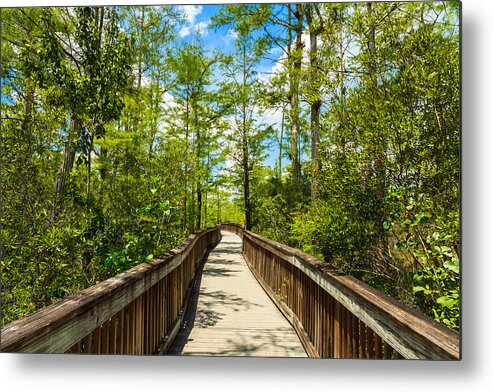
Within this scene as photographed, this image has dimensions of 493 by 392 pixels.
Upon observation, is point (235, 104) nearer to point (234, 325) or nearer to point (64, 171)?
point (64, 171)

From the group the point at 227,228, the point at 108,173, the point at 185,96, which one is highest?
the point at 185,96

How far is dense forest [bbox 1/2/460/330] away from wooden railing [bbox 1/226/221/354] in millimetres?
917

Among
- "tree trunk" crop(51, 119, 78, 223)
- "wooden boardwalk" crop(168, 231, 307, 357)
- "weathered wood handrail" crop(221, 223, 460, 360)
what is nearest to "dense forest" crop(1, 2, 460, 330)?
"tree trunk" crop(51, 119, 78, 223)

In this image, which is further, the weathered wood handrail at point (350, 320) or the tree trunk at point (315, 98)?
the tree trunk at point (315, 98)

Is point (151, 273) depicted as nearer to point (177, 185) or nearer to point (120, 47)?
point (120, 47)

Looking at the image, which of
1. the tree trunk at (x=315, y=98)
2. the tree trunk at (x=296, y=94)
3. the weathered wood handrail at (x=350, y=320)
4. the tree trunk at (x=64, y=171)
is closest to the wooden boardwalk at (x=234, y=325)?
the weathered wood handrail at (x=350, y=320)

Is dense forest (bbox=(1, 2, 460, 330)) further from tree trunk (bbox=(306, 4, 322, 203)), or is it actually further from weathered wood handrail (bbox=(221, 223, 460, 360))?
weathered wood handrail (bbox=(221, 223, 460, 360))

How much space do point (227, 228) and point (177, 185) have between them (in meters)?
20.2

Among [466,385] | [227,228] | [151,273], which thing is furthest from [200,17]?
[227,228]

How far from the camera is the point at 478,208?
2.54 metres

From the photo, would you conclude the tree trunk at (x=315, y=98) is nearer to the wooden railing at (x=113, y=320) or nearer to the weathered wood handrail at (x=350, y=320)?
the weathered wood handrail at (x=350, y=320)

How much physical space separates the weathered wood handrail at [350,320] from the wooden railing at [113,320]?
1.09m

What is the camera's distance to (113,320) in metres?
2.04

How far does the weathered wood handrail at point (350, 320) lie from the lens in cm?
145
